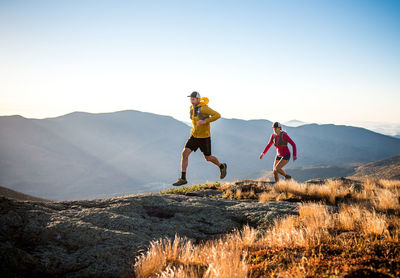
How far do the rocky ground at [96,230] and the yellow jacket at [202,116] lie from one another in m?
2.77

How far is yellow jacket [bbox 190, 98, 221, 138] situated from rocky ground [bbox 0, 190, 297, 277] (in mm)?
2774

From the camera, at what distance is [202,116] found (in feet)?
24.7

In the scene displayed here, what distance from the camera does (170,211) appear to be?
201 inches

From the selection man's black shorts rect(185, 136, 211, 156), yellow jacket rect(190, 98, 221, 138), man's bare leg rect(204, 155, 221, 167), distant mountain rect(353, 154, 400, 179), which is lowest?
distant mountain rect(353, 154, 400, 179)

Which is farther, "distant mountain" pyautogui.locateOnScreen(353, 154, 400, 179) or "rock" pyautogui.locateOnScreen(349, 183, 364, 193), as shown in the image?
"distant mountain" pyautogui.locateOnScreen(353, 154, 400, 179)

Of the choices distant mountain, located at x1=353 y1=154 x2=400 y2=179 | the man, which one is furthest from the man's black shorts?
distant mountain, located at x1=353 y1=154 x2=400 y2=179

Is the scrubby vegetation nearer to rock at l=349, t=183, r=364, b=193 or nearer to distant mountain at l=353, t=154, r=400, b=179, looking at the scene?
rock at l=349, t=183, r=364, b=193

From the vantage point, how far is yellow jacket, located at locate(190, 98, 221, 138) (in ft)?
24.6

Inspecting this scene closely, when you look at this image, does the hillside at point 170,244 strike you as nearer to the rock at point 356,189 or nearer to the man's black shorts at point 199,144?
the man's black shorts at point 199,144

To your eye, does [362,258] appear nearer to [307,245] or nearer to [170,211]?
[307,245]

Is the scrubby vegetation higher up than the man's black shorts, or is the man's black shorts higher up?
the man's black shorts

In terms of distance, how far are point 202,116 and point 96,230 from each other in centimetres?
474

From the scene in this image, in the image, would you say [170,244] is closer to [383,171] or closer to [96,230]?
[96,230]

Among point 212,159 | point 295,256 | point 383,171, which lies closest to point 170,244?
point 295,256
